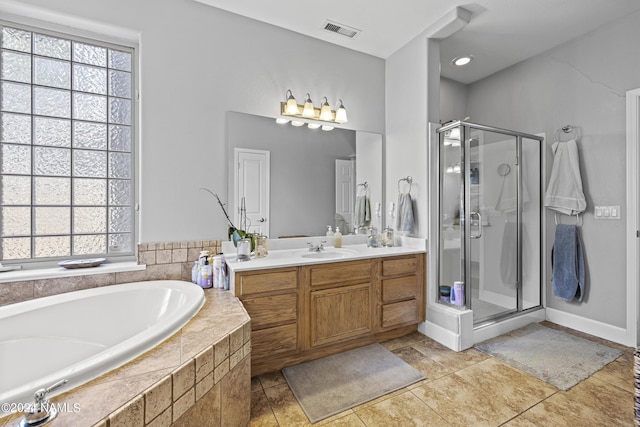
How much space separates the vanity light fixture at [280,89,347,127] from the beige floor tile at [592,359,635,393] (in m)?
2.80

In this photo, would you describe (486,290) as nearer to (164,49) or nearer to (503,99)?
(503,99)

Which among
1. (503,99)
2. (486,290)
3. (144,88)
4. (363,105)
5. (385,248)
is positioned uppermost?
(503,99)

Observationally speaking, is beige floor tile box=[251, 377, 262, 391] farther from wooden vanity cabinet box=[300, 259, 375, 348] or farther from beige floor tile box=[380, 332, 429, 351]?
beige floor tile box=[380, 332, 429, 351]

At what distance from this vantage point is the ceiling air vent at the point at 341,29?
2582 millimetres

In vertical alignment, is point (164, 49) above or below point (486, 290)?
above

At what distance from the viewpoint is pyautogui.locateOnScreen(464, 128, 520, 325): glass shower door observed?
8.38ft

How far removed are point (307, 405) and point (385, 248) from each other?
149 cm

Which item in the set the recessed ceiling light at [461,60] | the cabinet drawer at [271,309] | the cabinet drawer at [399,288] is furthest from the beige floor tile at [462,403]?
the recessed ceiling light at [461,60]

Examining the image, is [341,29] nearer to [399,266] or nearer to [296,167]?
[296,167]

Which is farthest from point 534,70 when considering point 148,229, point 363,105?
point 148,229

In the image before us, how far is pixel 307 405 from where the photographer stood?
1.73m

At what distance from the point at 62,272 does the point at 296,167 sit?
1.81 metres

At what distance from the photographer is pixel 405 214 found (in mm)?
2770

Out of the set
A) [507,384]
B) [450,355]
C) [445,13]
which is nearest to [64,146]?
[445,13]
